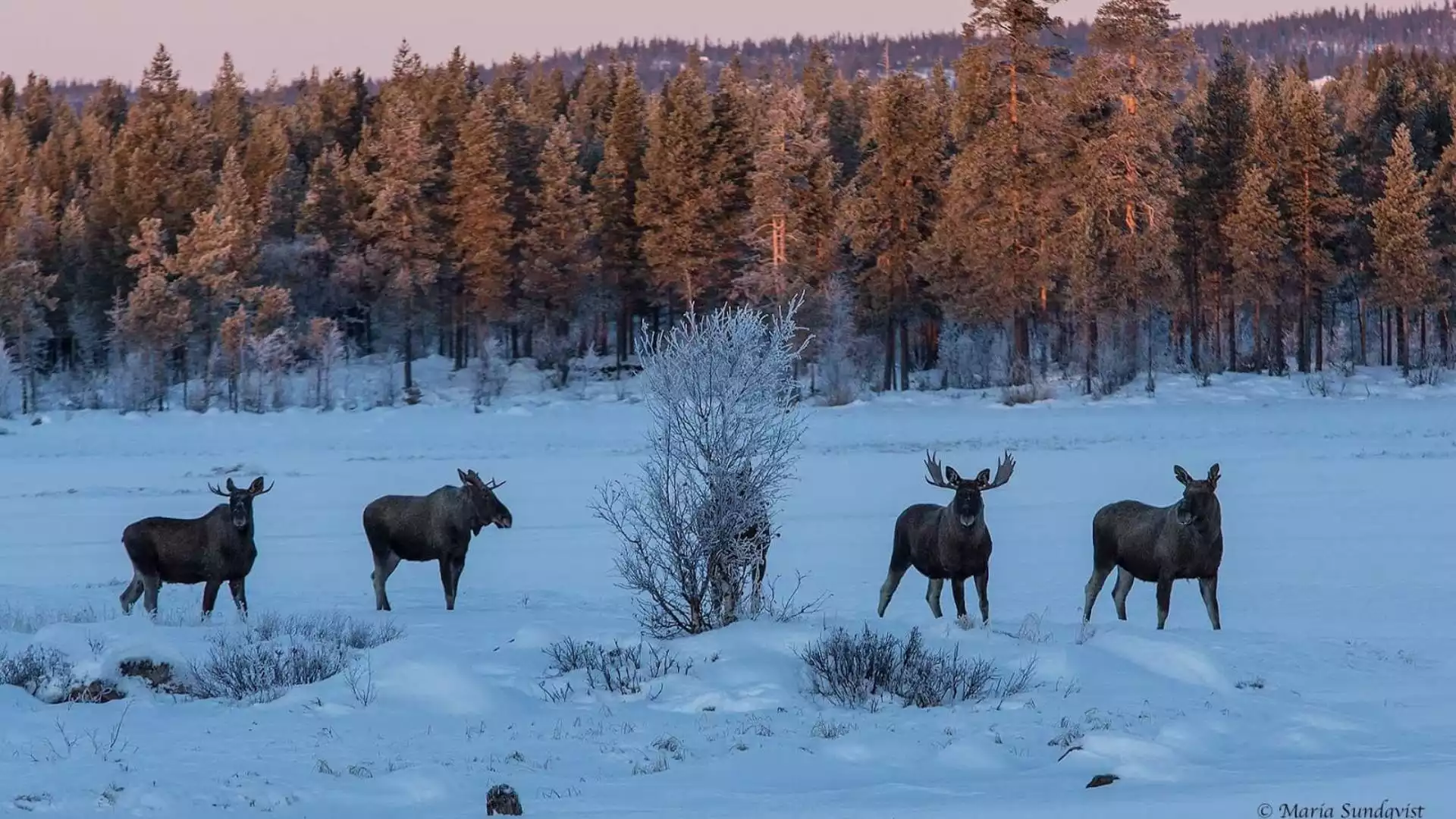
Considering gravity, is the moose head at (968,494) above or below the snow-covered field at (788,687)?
above

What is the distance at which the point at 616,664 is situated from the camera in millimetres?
11070

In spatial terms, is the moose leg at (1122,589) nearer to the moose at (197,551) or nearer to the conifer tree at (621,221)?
the moose at (197,551)

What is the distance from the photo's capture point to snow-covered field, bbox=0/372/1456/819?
7.75 meters

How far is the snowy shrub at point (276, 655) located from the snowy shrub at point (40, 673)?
85 cm

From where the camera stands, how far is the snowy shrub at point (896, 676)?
10195 millimetres

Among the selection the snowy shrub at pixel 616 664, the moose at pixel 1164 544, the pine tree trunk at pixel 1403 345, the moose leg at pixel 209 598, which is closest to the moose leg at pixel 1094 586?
the moose at pixel 1164 544

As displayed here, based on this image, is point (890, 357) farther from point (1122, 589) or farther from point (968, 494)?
point (968, 494)

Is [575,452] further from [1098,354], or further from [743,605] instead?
[743,605]

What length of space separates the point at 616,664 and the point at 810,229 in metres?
43.7

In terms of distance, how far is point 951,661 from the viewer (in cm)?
1095

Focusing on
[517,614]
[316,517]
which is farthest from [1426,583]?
[316,517]

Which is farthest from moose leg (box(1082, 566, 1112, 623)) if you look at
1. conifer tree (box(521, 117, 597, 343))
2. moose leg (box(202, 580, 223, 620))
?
conifer tree (box(521, 117, 597, 343))

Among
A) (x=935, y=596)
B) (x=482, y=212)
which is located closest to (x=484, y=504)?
(x=935, y=596)

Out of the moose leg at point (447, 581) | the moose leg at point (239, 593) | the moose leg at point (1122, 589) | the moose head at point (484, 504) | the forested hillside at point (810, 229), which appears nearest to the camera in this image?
the moose leg at point (239, 593)
